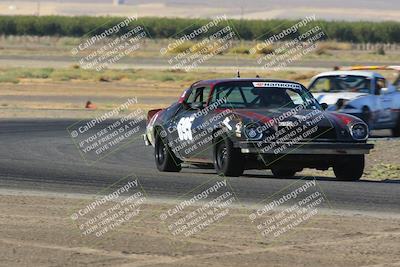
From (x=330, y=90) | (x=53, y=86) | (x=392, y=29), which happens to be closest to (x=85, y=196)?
(x=330, y=90)

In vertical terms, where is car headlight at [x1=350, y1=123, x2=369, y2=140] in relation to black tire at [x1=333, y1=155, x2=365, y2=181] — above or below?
above

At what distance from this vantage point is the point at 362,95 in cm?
2392

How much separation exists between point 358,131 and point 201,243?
227 inches

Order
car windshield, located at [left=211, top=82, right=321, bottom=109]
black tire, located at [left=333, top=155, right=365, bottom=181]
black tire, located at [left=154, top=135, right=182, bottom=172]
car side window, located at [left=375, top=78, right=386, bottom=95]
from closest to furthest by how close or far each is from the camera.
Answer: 1. black tire, located at [left=333, top=155, right=365, bottom=181]
2. car windshield, located at [left=211, top=82, right=321, bottom=109]
3. black tire, located at [left=154, top=135, right=182, bottom=172]
4. car side window, located at [left=375, top=78, right=386, bottom=95]

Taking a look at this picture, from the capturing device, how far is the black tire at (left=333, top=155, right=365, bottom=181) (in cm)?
1586

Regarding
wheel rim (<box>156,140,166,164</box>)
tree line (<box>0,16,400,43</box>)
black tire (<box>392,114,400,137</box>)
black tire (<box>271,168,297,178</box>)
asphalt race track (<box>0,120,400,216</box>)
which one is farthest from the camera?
tree line (<box>0,16,400,43</box>)

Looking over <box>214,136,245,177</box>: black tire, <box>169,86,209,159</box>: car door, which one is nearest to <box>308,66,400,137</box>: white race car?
<box>169,86,209,159</box>: car door

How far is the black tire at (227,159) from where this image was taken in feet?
50.6

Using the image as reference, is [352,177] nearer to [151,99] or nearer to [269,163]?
[269,163]

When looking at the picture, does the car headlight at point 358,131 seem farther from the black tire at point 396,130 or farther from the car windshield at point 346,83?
the black tire at point 396,130

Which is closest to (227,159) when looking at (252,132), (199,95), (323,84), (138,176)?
(252,132)

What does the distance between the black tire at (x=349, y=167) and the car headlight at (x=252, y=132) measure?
47.3 inches

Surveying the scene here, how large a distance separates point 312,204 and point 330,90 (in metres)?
11.3

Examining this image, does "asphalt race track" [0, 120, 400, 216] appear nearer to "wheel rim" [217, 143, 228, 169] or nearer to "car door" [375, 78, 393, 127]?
"wheel rim" [217, 143, 228, 169]
